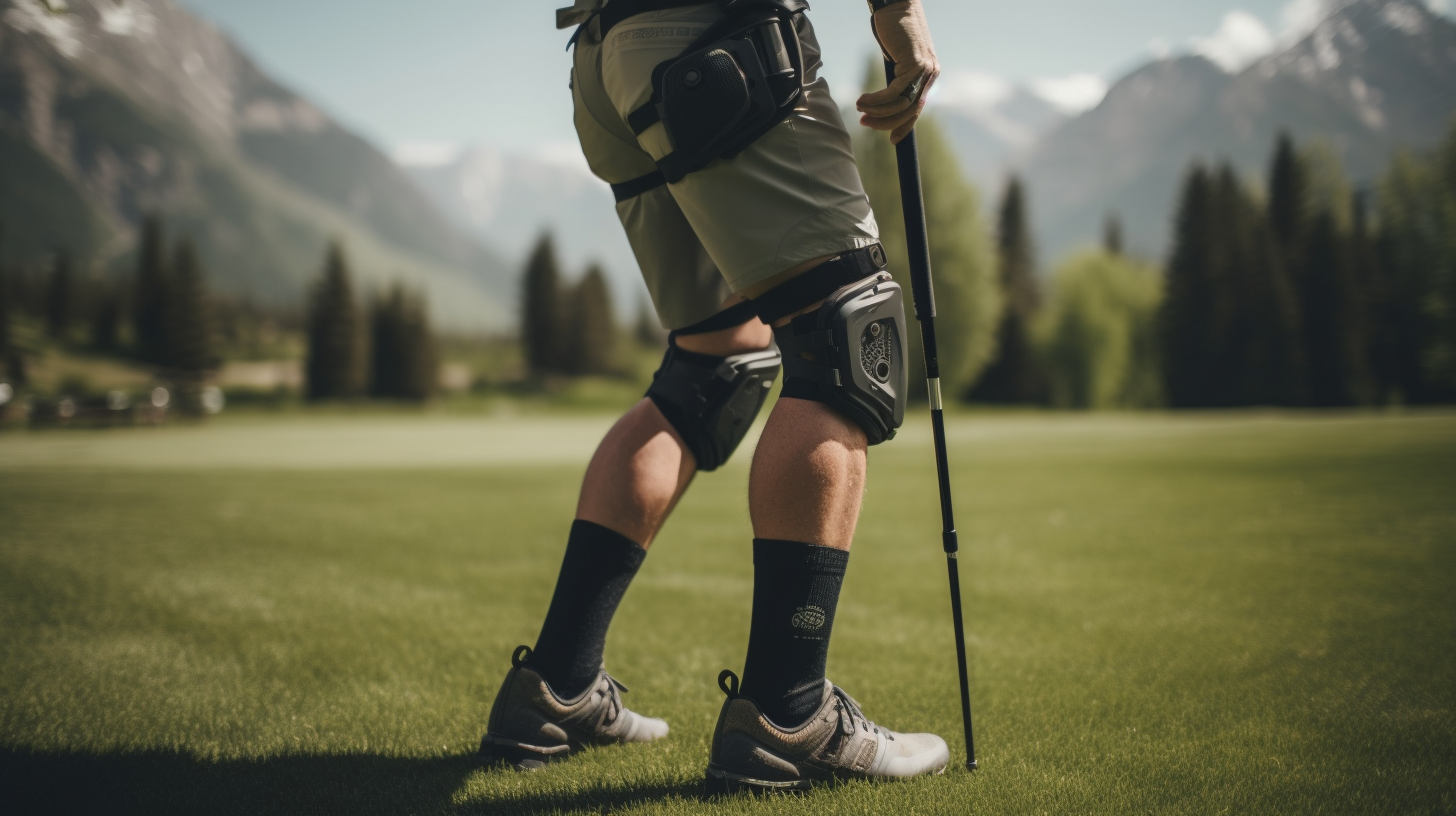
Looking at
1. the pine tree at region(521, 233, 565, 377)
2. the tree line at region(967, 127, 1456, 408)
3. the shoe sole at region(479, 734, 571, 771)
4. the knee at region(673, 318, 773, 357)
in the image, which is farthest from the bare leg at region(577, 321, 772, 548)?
the pine tree at region(521, 233, 565, 377)

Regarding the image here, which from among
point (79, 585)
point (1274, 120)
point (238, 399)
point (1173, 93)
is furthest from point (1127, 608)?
point (1173, 93)

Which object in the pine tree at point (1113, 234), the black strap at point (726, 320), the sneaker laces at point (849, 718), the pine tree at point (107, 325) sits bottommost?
the sneaker laces at point (849, 718)

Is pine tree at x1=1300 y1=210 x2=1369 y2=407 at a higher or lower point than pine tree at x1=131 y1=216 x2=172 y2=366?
lower

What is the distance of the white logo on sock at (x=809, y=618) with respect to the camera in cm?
163

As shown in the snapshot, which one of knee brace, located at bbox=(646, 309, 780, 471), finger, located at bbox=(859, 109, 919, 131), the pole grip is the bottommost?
knee brace, located at bbox=(646, 309, 780, 471)

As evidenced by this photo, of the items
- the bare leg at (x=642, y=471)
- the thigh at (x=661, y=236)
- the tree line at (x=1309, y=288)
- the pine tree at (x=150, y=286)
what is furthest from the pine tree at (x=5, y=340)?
the tree line at (x=1309, y=288)

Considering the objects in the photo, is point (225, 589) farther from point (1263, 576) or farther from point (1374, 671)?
point (1263, 576)

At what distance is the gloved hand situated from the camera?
1679 mm

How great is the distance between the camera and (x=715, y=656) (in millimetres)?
2898

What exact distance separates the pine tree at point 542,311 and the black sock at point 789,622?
77.8 meters

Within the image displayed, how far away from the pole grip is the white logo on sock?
0.63m

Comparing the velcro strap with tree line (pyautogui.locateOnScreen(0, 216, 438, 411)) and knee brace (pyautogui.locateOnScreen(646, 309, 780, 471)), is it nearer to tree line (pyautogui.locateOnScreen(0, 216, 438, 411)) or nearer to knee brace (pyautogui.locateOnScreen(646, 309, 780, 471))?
knee brace (pyautogui.locateOnScreen(646, 309, 780, 471))

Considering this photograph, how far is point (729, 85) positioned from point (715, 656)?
1967 millimetres

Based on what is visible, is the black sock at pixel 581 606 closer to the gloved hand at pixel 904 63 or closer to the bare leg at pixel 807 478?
the bare leg at pixel 807 478
